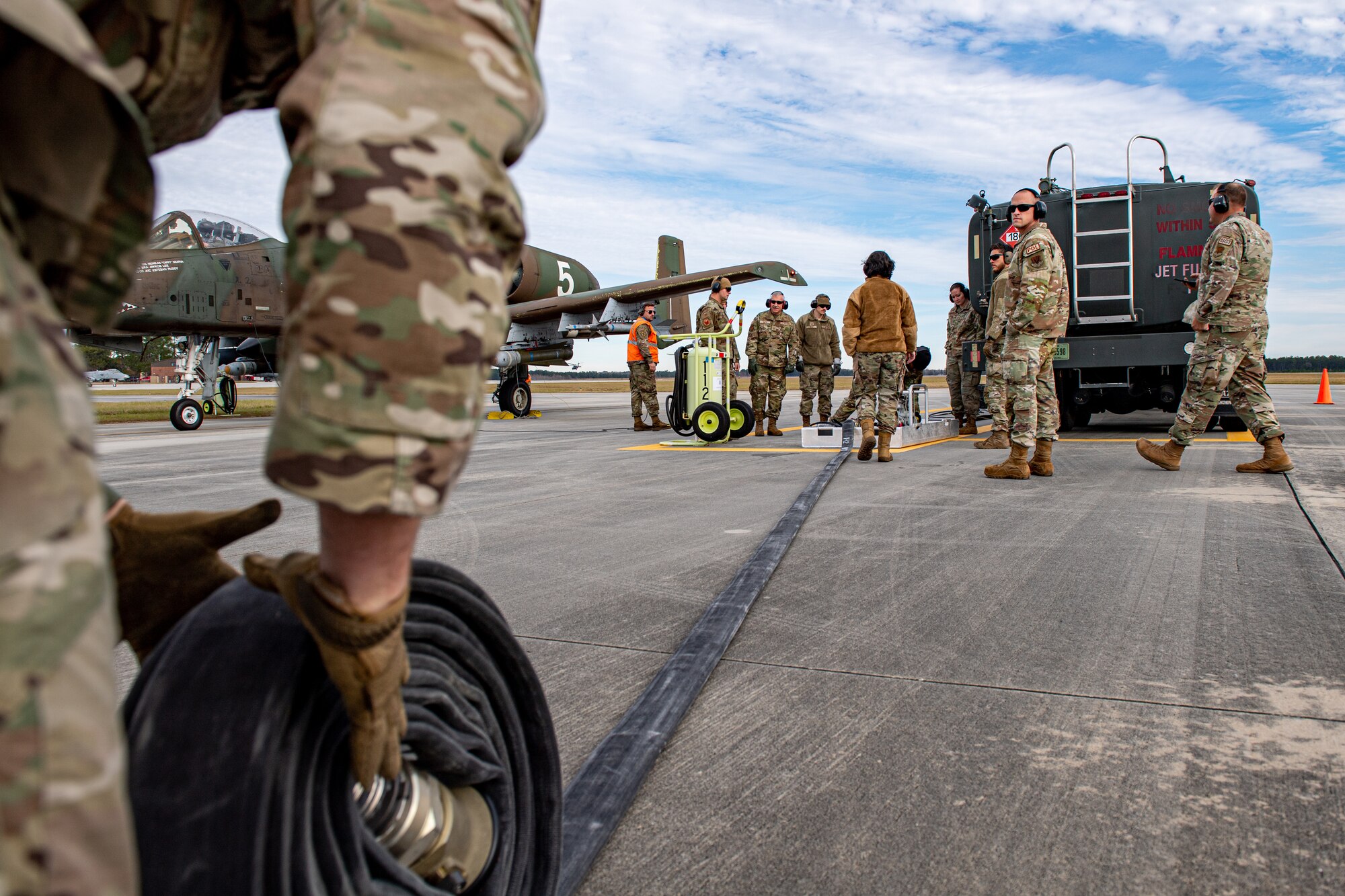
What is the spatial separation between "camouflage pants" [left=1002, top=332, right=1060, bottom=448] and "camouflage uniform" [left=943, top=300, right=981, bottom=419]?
3.83m

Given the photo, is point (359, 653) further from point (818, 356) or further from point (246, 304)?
point (246, 304)

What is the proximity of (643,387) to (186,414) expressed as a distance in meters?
6.88

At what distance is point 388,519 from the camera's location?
0.68 m

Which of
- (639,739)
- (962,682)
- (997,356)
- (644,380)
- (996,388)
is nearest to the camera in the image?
(639,739)

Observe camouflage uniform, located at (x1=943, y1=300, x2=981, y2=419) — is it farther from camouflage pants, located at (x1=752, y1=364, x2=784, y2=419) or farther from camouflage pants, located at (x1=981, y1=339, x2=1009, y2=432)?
camouflage pants, located at (x1=752, y1=364, x2=784, y2=419)

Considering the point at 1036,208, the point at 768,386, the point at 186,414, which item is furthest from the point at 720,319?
the point at 186,414

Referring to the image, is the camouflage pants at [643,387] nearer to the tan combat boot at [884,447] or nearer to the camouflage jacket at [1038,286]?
the tan combat boot at [884,447]

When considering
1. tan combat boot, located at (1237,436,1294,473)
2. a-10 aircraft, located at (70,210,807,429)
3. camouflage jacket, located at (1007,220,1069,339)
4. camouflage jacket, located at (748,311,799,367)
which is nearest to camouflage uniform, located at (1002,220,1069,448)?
camouflage jacket, located at (1007,220,1069,339)

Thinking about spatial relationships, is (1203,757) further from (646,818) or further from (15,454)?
(15,454)

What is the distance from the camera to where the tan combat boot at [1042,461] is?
6.25m

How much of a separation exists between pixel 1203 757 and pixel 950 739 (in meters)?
0.50

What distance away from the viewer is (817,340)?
11.9 m

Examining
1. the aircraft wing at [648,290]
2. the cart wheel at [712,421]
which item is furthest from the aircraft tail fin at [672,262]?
the cart wheel at [712,421]

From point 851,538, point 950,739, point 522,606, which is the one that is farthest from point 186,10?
point 851,538
